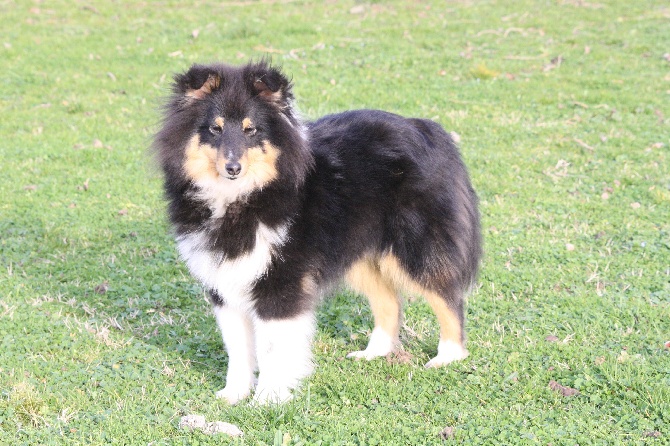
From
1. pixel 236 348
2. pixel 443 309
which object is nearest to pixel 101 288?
pixel 236 348

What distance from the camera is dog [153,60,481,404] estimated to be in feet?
14.5

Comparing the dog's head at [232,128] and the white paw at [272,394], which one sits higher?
the dog's head at [232,128]

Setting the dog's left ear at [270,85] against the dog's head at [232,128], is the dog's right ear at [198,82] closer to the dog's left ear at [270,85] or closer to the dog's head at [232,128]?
the dog's head at [232,128]

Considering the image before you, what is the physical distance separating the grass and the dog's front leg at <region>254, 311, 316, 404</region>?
170mm

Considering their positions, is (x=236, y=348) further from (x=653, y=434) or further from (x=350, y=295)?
(x=653, y=434)

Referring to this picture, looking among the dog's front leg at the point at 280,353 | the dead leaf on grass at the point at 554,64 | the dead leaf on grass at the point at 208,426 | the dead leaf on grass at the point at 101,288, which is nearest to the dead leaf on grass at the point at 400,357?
the dog's front leg at the point at 280,353

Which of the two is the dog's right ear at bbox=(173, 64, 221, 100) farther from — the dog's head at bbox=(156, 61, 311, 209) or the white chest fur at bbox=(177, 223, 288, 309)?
the white chest fur at bbox=(177, 223, 288, 309)

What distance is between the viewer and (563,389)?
451 centimetres

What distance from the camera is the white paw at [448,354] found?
5008 millimetres

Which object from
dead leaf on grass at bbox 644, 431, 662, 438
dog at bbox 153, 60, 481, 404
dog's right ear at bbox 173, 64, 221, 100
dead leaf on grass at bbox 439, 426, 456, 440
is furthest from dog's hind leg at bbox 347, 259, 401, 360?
dead leaf on grass at bbox 644, 431, 662, 438

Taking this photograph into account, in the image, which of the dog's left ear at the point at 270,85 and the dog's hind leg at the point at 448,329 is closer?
the dog's left ear at the point at 270,85

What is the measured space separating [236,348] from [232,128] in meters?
1.38

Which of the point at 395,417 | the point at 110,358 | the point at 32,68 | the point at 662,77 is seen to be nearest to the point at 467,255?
the point at 395,417

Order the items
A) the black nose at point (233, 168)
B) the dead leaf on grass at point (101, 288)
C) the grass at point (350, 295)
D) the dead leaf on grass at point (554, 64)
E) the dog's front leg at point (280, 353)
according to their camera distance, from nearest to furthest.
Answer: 1. the black nose at point (233, 168)
2. the grass at point (350, 295)
3. the dog's front leg at point (280, 353)
4. the dead leaf on grass at point (101, 288)
5. the dead leaf on grass at point (554, 64)
